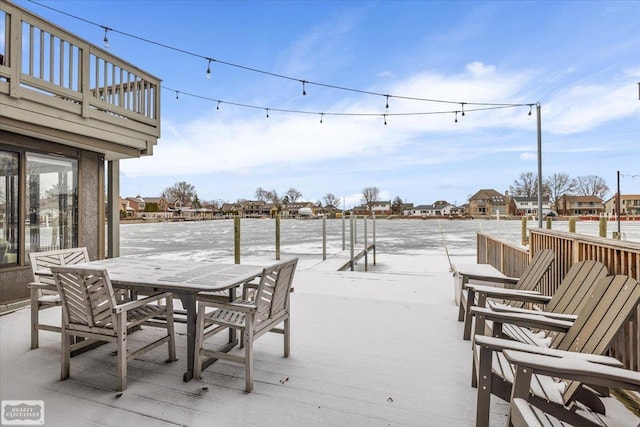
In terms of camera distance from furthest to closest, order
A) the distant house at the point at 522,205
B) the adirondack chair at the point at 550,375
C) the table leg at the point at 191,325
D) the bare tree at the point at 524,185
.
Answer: the bare tree at the point at 524,185, the distant house at the point at 522,205, the table leg at the point at 191,325, the adirondack chair at the point at 550,375

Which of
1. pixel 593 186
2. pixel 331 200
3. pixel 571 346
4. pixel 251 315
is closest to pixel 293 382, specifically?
pixel 251 315

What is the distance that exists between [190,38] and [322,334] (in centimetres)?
1330

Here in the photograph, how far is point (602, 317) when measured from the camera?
188 cm

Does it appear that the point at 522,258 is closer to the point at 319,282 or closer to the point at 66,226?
the point at 319,282

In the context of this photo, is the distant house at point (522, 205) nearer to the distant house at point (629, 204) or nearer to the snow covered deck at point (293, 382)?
the distant house at point (629, 204)

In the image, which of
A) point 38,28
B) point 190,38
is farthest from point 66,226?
point 190,38

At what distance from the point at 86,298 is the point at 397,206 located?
297 feet

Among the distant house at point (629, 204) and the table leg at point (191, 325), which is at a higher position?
the distant house at point (629, 204)

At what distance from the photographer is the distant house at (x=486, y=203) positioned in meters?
77.3

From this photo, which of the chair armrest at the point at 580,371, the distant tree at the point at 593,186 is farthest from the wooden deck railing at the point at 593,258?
the distant tree at the point at 593,186

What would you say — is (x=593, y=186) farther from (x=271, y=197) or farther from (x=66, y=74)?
(x=66, y=74)

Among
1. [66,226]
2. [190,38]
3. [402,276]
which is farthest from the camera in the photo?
[190,38]

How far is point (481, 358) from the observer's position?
1792mm

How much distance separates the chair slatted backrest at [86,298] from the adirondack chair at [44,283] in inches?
17.3
